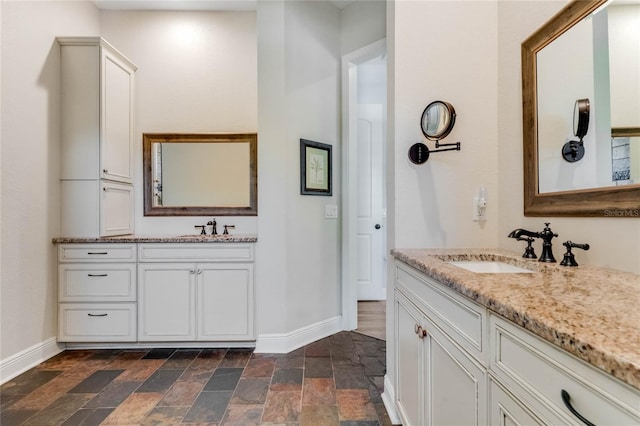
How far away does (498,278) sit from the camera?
0.90 metres

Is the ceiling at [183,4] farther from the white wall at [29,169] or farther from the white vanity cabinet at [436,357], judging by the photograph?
the white vanity cabinet at [436,357]

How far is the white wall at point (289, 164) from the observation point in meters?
2.36

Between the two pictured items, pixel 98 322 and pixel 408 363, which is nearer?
pixel 408 363

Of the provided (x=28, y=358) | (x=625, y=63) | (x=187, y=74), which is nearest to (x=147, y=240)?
(x=28, y=358)

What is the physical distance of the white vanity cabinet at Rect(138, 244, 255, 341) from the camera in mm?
2346

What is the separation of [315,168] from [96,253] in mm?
1848

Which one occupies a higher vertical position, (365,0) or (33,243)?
(365,0)

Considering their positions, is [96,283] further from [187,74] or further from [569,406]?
[569,406]

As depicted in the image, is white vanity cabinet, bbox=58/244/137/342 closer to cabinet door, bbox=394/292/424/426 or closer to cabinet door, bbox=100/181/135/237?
cabinet door, bbox=100/181/135/237

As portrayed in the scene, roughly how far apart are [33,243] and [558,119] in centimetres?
323

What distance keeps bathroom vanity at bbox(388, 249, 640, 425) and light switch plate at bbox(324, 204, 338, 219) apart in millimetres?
1424

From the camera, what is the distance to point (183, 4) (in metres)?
2.75

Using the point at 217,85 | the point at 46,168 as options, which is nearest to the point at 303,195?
the point at 217,85

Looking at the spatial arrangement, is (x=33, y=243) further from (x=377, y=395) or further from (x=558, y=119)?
A: (x=558, y=119)
